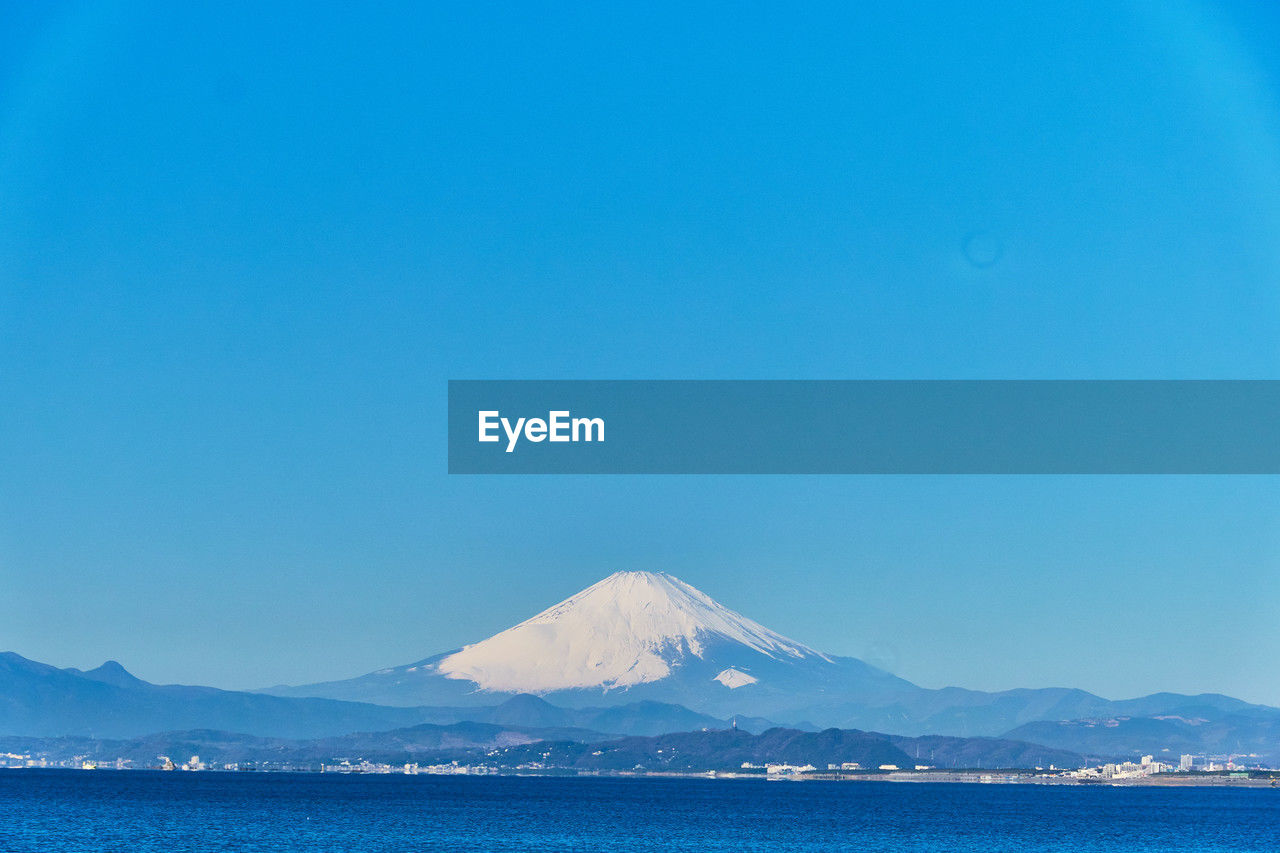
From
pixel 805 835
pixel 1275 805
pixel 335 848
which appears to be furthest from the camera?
pixel 1275 805

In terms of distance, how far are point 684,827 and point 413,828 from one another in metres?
20.3

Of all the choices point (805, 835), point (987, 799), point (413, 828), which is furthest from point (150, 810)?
point (987, 799)

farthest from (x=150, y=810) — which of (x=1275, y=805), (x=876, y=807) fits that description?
(x=1275, y=805)

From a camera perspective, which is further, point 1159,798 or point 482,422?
point 1159,798

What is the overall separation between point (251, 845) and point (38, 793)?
267ft

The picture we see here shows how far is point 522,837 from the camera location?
9406cm

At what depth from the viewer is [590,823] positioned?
11206 cm

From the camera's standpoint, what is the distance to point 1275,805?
17550cm

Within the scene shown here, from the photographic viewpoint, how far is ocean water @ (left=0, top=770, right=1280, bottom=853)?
89.1 meters

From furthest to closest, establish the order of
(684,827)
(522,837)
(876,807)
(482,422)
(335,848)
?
1. (876,807)
2. (684,827)
3. (522,837)
4. (335,848)
5. (482,422)

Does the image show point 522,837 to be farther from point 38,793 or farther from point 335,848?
point 38,793

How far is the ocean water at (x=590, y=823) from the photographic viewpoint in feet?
292

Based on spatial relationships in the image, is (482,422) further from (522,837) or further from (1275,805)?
(1275,805)

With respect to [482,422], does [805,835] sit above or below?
below
